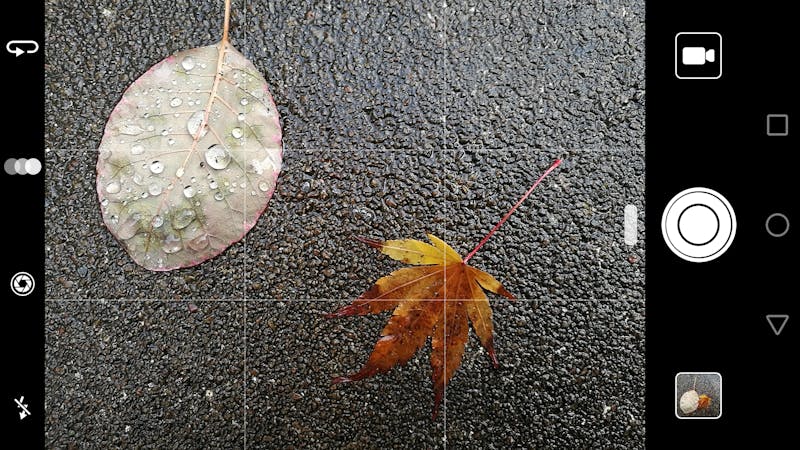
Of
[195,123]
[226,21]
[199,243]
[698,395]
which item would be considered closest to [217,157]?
[195,123]

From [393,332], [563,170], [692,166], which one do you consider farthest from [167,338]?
[692,166]

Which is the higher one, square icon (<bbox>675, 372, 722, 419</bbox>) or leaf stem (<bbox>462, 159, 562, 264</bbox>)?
leaf stem (<bbox>462, 159, 562, 264</bbox>)

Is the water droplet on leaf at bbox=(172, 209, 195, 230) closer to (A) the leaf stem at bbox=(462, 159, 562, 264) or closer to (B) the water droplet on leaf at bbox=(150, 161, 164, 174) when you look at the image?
(B) the water droplet on leaf at bbox=(150, 161, 164, 174)

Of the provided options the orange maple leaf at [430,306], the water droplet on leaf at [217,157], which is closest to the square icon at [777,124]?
the orange maple leaf at [430,306]
